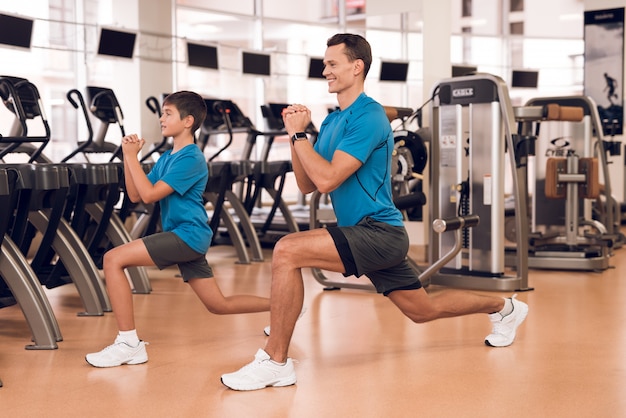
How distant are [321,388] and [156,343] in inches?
44.7

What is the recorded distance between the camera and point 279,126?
8.73 metres

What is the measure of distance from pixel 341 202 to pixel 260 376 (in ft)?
2.37

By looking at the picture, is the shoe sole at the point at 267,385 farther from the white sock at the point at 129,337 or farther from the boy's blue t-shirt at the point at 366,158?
the boy's blue t-shirt at the point at 366,158

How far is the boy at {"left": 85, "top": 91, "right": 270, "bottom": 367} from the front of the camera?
11.3 feet

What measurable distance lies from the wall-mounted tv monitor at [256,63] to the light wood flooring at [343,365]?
501cm

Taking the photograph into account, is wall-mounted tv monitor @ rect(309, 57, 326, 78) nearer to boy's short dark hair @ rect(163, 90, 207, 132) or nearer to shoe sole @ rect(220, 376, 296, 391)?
boy's short dark hair @ rect(163, 90, 207, 132)

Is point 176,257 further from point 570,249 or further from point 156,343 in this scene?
point 570,249

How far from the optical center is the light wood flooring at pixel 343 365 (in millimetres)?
2891

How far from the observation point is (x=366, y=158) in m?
2.97

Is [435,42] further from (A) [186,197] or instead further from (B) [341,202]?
(B) [341,202]

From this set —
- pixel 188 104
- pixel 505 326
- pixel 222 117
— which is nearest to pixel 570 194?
pixel 505 326

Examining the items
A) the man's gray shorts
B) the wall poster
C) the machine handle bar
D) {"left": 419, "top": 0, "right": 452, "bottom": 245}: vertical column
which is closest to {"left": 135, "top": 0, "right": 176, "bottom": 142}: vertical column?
{"left": 419, "top": 0, "right": 452, "bottom": 245}: vertical column

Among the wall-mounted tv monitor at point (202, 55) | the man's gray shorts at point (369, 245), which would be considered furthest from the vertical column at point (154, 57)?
the man's gray shorts at point (369, 245)

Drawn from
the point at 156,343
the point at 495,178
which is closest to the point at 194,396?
the point at 156,343
